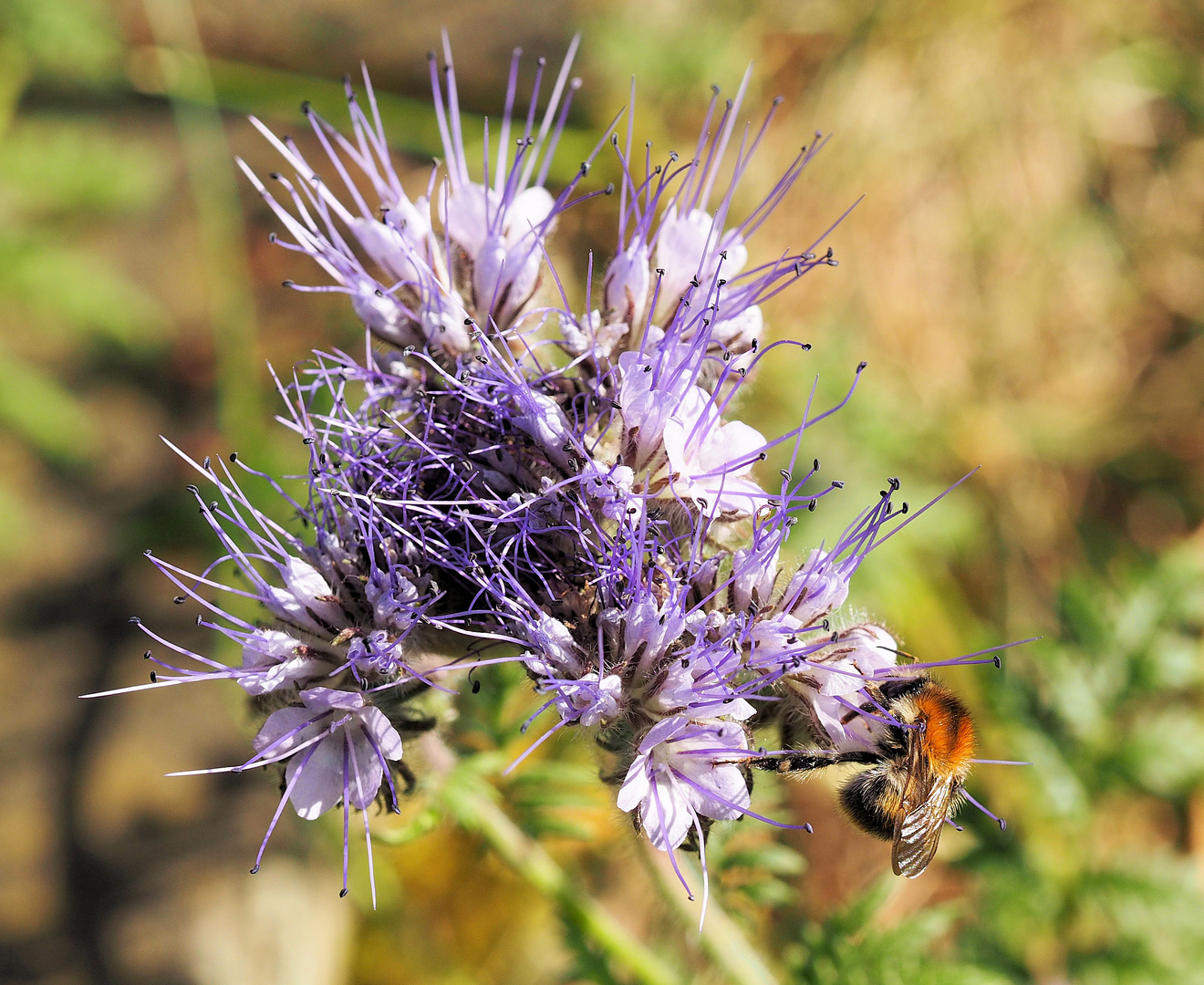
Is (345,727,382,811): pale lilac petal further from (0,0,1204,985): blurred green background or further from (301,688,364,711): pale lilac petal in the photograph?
(0,0,1204,985): blurred green background

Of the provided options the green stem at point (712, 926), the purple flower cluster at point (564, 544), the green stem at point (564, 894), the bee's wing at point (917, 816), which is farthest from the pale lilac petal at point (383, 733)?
the bee's wing at point (917, 816)

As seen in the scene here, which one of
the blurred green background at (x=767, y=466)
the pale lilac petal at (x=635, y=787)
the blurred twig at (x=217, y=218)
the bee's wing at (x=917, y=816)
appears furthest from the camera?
the blurred twig at (x=217, y=218)

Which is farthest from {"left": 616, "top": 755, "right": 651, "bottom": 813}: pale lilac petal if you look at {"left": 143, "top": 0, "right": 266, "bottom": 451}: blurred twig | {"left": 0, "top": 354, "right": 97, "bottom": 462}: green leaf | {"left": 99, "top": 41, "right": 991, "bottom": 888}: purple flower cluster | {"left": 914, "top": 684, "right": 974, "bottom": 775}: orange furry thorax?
{"left": 0, "top": 354, "right": 97, "bottom": 462}: green leaf

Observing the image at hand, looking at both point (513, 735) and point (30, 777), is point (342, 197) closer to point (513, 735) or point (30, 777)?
point (30, 777)

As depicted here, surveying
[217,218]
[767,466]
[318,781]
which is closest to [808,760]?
[318,781]

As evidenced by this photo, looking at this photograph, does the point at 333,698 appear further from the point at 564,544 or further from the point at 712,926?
the point at 712,926

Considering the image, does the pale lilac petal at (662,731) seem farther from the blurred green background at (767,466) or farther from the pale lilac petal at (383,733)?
the pale lilac petal at (383,733)

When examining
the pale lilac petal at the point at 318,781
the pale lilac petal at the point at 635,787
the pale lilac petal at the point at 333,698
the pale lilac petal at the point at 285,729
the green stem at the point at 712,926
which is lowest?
the green stem at the point at 712,926
